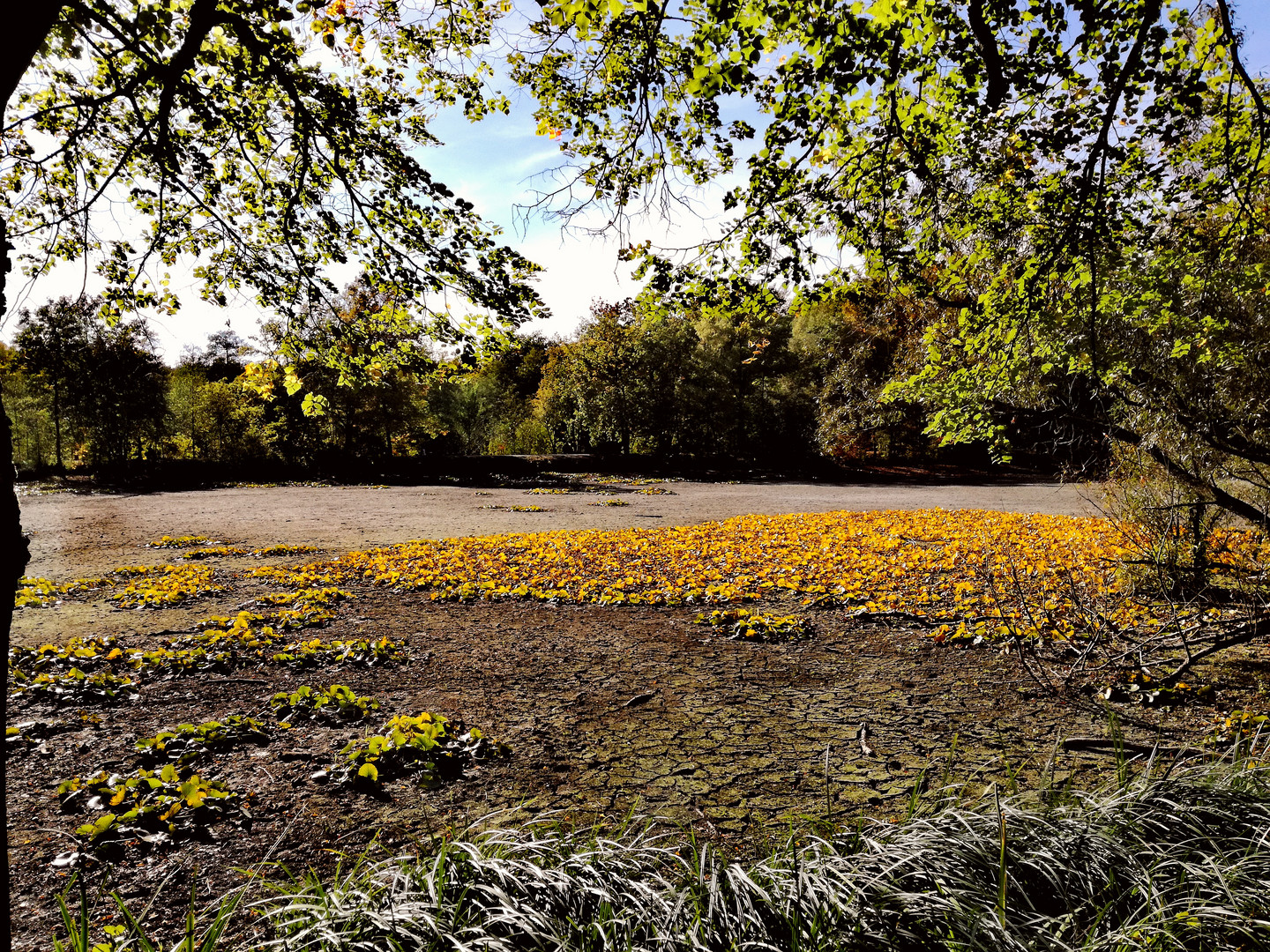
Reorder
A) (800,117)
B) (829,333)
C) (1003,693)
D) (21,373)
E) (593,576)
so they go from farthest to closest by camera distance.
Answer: (829,333), (21,373), (593,576), (1003,693), (800,117)

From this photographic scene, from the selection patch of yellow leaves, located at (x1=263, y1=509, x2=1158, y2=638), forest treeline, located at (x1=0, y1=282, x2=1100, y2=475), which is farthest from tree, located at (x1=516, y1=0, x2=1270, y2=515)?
forest treeline, located at (x1=0, y1=282, x2=1100, y2=475)

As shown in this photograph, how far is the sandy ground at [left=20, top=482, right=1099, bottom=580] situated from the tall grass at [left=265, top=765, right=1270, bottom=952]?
7869 mm

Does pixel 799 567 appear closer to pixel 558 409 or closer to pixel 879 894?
pixel 879 894

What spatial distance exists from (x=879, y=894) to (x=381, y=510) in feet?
52.0

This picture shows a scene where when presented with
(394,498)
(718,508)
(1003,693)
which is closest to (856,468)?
(718,508)

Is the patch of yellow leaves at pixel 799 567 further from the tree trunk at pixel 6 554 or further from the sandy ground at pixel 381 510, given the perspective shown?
the tree trunk at pixel 6 554

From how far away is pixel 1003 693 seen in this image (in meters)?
4.42

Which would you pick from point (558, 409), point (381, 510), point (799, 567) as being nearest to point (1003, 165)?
point (799, 567)

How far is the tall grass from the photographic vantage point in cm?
170

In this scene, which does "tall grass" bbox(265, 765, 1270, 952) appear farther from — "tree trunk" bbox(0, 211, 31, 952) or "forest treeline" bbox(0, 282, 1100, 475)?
"forest treeline" bbox(0, 282, 1100, 475)

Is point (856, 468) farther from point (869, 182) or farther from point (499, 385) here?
point (869, 182)

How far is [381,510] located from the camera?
1600cm

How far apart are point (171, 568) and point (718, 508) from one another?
11.6 meters

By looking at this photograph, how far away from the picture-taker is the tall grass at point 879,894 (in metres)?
1.70
